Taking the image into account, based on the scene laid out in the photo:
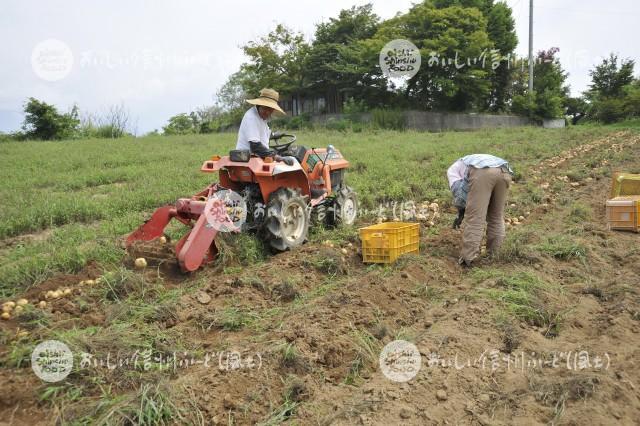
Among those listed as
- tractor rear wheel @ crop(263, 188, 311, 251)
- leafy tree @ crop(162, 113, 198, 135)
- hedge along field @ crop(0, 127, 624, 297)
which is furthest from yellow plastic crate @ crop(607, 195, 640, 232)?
leafy tree @ crop(162, 113, 198, 135)

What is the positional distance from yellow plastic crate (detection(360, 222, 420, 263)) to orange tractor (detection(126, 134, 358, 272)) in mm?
830

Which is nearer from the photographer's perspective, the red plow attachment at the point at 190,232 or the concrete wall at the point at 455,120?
the red plow attachment at the point at 190,232

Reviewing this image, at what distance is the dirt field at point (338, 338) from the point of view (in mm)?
2717

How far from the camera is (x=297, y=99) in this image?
35406 mm

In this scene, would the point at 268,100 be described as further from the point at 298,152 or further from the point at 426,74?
the point at 426,74

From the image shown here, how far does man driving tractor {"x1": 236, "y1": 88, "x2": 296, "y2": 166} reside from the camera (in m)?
5.67

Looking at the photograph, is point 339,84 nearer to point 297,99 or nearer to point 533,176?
point 297,99

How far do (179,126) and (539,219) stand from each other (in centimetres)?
3777

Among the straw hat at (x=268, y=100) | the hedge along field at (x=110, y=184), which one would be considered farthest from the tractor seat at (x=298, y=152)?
the hedge along field at (x=110, y=184)

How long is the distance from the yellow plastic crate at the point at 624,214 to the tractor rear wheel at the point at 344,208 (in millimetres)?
3467

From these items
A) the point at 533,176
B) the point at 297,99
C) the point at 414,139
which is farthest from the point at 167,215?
the point at 297,99

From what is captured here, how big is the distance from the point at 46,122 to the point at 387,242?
2346 cm

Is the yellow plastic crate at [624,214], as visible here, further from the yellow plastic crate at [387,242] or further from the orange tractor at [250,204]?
the orange tractor at [250,204]

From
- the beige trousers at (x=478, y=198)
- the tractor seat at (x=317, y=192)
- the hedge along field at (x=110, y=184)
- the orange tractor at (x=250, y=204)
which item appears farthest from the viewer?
the tractor seat at (x=317, y=192)
